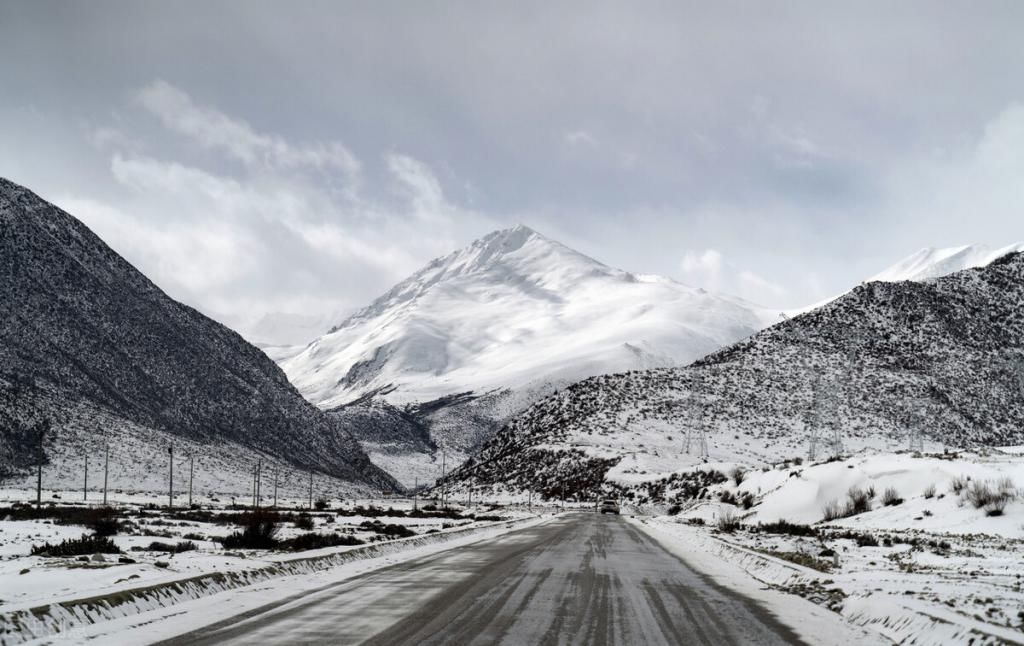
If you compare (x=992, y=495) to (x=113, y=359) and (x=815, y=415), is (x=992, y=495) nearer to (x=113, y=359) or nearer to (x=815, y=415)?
(x=815, y=415)

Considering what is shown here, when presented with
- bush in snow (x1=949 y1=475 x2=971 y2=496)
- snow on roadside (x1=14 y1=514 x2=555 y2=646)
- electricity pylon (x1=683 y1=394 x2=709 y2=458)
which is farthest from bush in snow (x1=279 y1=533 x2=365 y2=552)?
electricity pylon (x1=683 y1=394 x2=709 y2=458)

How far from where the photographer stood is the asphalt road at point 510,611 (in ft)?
26.5

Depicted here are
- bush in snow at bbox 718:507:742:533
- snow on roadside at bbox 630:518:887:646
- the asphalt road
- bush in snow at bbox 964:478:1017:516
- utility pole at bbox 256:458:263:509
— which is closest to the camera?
the asphalt road

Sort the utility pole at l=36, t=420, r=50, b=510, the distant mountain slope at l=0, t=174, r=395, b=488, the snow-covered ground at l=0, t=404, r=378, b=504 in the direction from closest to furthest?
the utility pole at l=36, t=420, r=50, b=510
the snow-covered ground at l=0, t=404, r=378, b=504
the distant mountain slope at l=0, t=174, r=395, b=488

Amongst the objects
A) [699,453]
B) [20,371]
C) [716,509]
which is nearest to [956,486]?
[716,509]

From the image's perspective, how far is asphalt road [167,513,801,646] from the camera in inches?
318

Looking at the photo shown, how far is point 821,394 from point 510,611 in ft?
356

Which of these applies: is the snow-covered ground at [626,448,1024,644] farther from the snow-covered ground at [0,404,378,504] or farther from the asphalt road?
the snow-covered ground at [0,404,378,504]

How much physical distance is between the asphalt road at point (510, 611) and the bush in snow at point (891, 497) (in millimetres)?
25682

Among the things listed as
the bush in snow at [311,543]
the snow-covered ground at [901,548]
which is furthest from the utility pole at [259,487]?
the bush in snow at [311,543]

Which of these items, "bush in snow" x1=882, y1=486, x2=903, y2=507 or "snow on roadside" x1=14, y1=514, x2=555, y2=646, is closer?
"snow on roadside" x1=14, y1=514, x2=555, y2=646

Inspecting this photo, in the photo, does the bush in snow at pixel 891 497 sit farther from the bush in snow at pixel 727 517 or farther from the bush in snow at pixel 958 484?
the bush in snow at pixel 727 517

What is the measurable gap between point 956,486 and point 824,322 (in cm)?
10379

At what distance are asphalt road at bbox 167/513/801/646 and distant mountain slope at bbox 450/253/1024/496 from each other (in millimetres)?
85365
